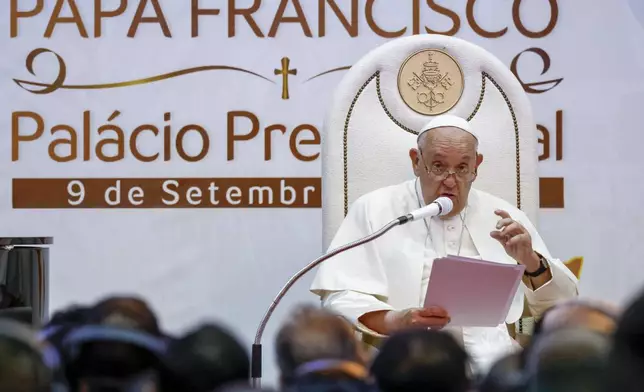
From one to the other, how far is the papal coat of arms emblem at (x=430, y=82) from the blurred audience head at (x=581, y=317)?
316 centimetres

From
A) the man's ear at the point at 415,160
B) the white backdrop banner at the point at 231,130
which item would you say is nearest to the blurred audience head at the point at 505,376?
the man's ear at the point at 415,160

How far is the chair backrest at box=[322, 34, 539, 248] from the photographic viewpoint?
3893 millimetres

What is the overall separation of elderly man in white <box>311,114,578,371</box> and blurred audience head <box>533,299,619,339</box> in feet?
7.96

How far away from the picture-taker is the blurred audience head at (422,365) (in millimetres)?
731

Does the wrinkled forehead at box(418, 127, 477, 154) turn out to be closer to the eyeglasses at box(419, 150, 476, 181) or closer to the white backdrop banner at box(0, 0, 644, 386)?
the eyeglasses at box(419, 150, 476, 181)

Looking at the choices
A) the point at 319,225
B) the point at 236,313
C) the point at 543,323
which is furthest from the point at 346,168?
the point at 543,323

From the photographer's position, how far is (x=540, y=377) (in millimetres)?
677

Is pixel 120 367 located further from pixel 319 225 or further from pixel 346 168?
pixel 319 225

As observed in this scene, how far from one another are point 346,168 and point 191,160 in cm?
137

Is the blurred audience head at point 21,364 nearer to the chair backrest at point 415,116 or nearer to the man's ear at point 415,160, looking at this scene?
the man's ear at point 415,160

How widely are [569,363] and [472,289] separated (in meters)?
2.25

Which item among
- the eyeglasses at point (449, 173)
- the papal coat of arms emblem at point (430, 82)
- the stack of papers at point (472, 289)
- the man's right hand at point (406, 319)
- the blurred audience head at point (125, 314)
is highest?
the papal coat of arms emblem at point (430, 82)

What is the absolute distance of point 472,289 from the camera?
2.90 metres

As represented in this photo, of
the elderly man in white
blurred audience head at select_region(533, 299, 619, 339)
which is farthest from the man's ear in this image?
blurred audience head at select_region(533, 299, 619, 339)
